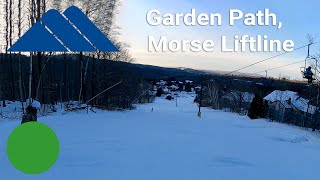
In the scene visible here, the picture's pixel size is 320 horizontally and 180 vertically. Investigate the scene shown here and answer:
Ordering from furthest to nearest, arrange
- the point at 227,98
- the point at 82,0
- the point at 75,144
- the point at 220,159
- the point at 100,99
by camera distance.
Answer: the point at 227,98 → the point at 100,99 → the point at 82,0 → the point at 75,144 → the point at 220,159

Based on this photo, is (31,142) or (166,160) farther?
(166,160)

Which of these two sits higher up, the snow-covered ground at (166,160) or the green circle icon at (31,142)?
the green circle icon at (31,142)

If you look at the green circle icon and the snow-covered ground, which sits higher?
the green circle icon

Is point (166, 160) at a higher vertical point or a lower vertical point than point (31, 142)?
lower

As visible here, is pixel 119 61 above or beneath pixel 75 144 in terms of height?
above

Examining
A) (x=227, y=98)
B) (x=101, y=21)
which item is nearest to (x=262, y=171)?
(x=101, y=21)

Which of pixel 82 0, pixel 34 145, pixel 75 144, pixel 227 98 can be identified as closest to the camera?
pixel 34 145

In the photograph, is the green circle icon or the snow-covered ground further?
the snow-covered ground

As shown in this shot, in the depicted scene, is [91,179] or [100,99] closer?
[91,179]

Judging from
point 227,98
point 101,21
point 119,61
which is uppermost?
point 101,21

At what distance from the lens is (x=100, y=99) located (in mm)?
33562

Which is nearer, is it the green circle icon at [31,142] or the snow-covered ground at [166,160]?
the green circle icon at [31,142]

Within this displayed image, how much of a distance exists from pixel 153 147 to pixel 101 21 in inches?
725

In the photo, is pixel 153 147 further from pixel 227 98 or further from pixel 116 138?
pixel 227 98
